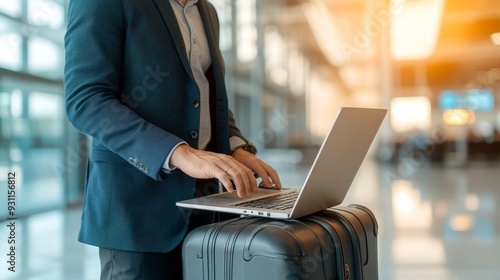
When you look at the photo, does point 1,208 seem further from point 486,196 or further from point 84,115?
point 486,196

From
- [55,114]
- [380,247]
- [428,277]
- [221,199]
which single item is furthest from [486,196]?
[221,199]

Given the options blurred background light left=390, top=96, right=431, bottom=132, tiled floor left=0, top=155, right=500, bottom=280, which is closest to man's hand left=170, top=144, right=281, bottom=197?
tiled floor left=0, top=155, right=500, bottom=280

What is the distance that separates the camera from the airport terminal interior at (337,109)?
14.9ft

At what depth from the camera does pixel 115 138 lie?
1.09 meters

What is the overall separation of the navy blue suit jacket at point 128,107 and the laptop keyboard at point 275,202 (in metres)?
0.16

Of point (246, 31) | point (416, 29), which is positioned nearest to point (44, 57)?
point (246, 31)

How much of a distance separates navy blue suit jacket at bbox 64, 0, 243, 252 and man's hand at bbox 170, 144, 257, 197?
52 millimetres

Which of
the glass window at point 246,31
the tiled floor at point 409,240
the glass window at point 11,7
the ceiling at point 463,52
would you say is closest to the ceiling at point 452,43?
the ceiling at point 463,52

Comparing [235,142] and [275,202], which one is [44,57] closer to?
[235,142]

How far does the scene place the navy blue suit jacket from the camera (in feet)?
3.59

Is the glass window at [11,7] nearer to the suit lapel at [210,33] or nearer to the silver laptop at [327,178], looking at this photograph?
the suit lapel at [210,33]

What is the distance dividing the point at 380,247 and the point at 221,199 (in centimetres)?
339

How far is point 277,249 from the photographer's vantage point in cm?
97

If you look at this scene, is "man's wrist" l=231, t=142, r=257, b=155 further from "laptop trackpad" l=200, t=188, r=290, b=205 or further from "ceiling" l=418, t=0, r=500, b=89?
"ceiling" l=418, t=0, r=500, b=89
